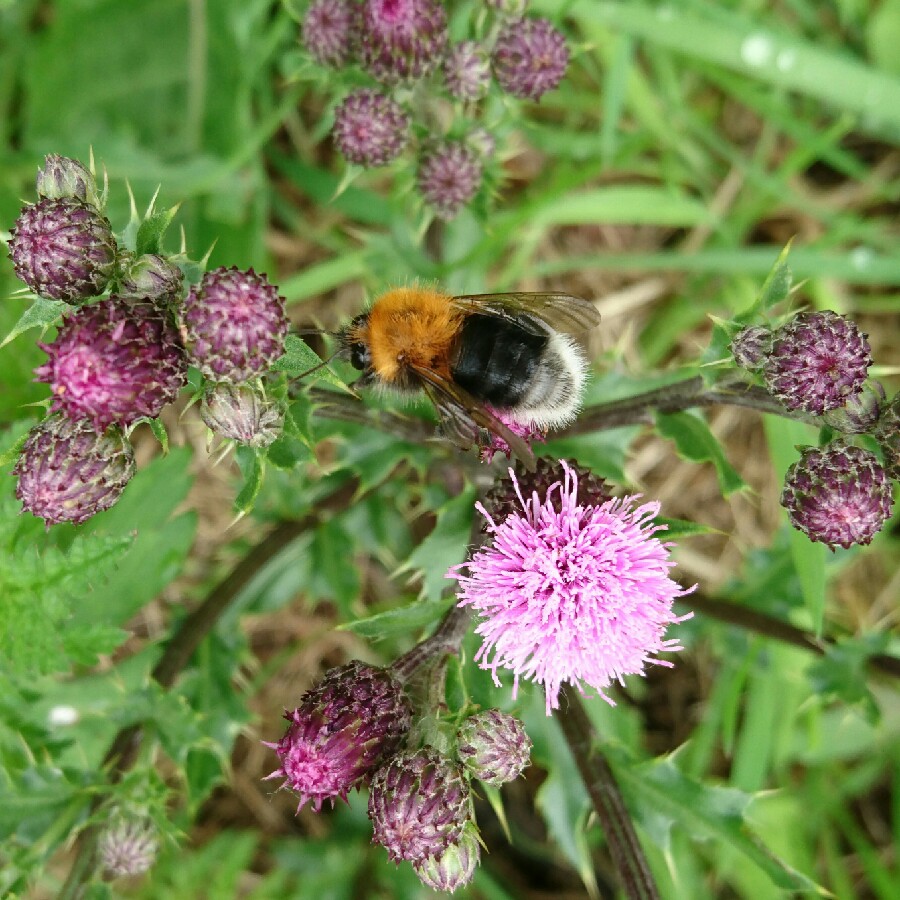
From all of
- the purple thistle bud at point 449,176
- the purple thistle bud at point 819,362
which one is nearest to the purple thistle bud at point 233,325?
the purple thistle bud at point 449,176

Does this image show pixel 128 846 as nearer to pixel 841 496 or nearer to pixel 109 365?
pixel 109 365

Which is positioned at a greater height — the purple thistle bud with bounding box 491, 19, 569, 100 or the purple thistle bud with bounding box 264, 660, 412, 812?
the purple thistle bud with bounding box 491, 19, 569, 100

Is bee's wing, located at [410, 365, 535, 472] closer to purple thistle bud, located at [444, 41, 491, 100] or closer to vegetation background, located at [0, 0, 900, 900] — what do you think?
vegetation background, located at [0, 0, 900, 900]

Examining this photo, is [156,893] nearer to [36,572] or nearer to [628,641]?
[36,572]

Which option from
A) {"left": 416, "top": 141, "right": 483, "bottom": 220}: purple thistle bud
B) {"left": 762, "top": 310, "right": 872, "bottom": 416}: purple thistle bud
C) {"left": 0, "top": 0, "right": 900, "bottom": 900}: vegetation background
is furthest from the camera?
{"left": 0, "top": 0, "right": 900, "bottom": 900}: vegetation background

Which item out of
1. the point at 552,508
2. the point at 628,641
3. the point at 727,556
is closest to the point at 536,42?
the point at 552,508

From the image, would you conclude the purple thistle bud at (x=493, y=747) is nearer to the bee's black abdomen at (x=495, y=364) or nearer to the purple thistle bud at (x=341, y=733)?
the purple thistle bud at (x=341, y=733)

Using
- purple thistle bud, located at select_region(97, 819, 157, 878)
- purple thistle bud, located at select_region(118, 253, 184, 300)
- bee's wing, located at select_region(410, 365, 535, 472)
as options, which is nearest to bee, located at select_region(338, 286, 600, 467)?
bee's wing, located at select_region(410, 365, 535, 472)
